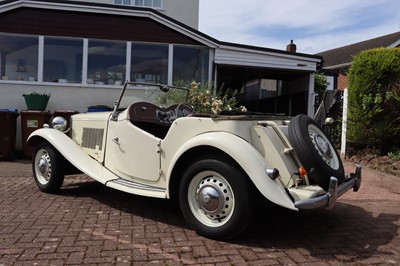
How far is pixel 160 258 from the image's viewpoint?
11.1ft

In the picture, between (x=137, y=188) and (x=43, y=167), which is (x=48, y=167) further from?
(x=137, y=188)

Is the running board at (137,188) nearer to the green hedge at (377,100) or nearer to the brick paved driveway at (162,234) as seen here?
the brick paved driveway at (162,234)

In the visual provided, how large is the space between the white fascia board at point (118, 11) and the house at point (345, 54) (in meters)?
13.7

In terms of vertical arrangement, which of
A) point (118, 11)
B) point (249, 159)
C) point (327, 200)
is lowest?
point (327, 200)

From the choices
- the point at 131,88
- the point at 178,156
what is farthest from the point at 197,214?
the point at 131,88

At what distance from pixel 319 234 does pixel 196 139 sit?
1.66 meters

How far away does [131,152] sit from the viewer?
186 inches

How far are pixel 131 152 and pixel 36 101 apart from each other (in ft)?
21.2

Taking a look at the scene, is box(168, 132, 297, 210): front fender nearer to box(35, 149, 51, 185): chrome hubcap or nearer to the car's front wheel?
the car's front wheel

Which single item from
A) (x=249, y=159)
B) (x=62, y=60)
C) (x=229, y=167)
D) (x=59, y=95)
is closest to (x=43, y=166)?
(x=229, y=167)

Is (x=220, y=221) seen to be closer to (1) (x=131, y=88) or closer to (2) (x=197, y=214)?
(2) (x=197, y=214)

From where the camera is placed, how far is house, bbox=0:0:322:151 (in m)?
10.8

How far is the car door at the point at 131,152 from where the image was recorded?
14.7ft

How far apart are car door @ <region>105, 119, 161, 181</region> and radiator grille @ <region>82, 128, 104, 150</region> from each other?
0.24 metres
